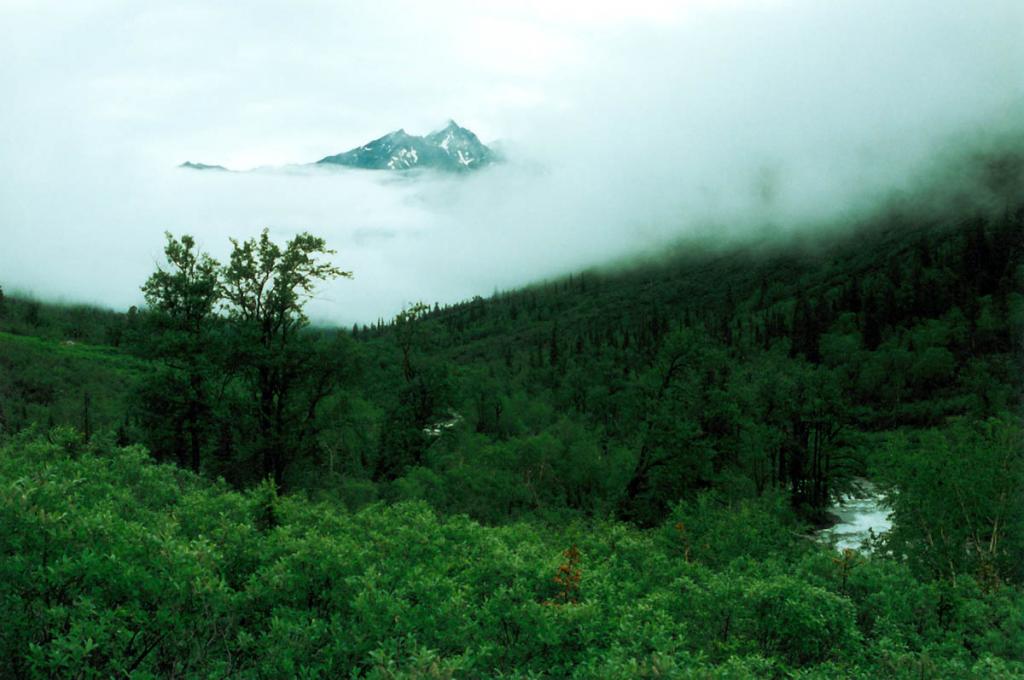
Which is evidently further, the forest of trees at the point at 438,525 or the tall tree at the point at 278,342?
the tall tree at the point at 278,342

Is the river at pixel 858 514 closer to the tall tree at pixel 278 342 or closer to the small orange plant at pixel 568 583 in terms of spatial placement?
the tall tree at pixel 278 342

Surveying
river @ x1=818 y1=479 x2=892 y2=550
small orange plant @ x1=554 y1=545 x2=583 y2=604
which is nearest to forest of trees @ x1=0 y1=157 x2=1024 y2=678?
small orange plant @ x1=554 y1=545 x2=583 y2=604

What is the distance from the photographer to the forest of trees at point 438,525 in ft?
21.2

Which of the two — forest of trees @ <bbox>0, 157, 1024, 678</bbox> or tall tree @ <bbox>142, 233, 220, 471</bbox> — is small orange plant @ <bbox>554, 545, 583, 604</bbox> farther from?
tall tree @ <bbox>142, 233, 220, 471</bbox>

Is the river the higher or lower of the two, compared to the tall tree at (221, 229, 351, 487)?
lower

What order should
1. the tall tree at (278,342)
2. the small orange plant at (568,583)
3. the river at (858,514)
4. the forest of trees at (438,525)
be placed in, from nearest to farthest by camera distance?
the forest of trees at (438,525)
the small orange plant at (568,583)
the tall tree at (278,342)
the river at (858,514)

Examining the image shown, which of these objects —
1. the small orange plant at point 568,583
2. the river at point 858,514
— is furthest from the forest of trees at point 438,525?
the river at point 858,514

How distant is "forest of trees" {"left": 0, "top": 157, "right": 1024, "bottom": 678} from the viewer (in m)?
6.47

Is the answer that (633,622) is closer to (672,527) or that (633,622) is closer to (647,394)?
(672,527)

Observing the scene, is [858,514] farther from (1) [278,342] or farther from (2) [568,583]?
(2) [568,583]

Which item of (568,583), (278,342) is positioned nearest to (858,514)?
(278,342)

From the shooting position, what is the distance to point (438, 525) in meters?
11.5

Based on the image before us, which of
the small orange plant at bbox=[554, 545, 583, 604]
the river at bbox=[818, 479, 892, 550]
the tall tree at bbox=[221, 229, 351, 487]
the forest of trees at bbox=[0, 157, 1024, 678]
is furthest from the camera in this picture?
the river at bbox=[818, 479, 892, 550]

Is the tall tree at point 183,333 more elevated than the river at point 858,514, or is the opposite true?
the tall tree at point 183,333
